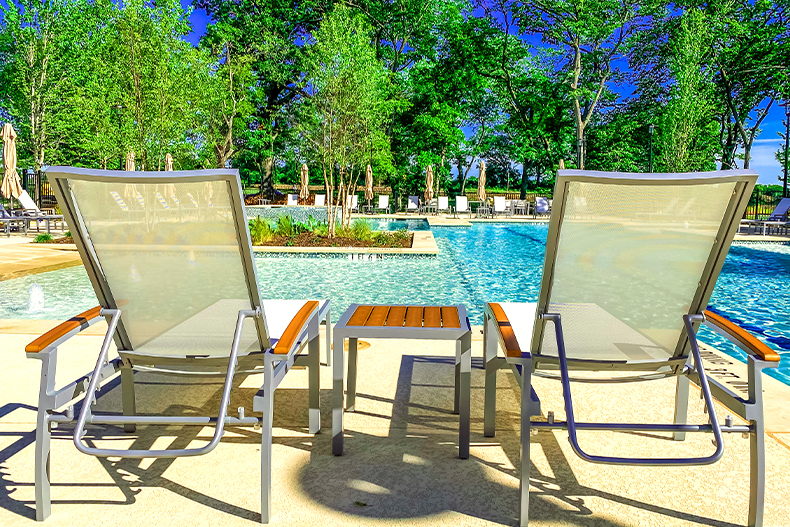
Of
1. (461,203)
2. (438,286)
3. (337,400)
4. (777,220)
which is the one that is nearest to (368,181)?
(461,203)

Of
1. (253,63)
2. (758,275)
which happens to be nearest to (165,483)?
(758,275)

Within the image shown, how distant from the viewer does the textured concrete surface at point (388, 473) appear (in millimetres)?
1935

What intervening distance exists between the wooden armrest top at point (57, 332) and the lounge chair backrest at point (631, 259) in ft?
6.15

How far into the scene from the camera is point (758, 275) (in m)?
9.26

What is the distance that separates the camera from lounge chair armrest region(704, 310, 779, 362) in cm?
181

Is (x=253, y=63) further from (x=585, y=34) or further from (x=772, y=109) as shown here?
→ (x=772, y=109)

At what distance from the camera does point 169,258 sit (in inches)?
81.7

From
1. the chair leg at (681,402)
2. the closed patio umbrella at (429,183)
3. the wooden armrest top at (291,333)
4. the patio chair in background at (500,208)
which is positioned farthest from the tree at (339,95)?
the patio chair in background at (500,208)

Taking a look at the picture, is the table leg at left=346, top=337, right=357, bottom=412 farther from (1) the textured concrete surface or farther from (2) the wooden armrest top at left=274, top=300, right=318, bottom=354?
(2) the wooden armrest top at left=274, top=300, right=318, bottom=354

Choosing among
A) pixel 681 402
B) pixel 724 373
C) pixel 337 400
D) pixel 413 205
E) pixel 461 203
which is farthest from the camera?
pixel 413 205

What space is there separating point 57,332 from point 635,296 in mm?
2270

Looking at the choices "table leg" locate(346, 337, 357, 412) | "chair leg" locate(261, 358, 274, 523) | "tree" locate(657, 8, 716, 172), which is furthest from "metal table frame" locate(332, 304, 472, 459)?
"tree" locate(657, 8, 716, 172)

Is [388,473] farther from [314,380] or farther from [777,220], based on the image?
[777,220]

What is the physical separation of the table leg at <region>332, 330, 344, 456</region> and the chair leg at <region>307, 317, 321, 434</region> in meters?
0.18
